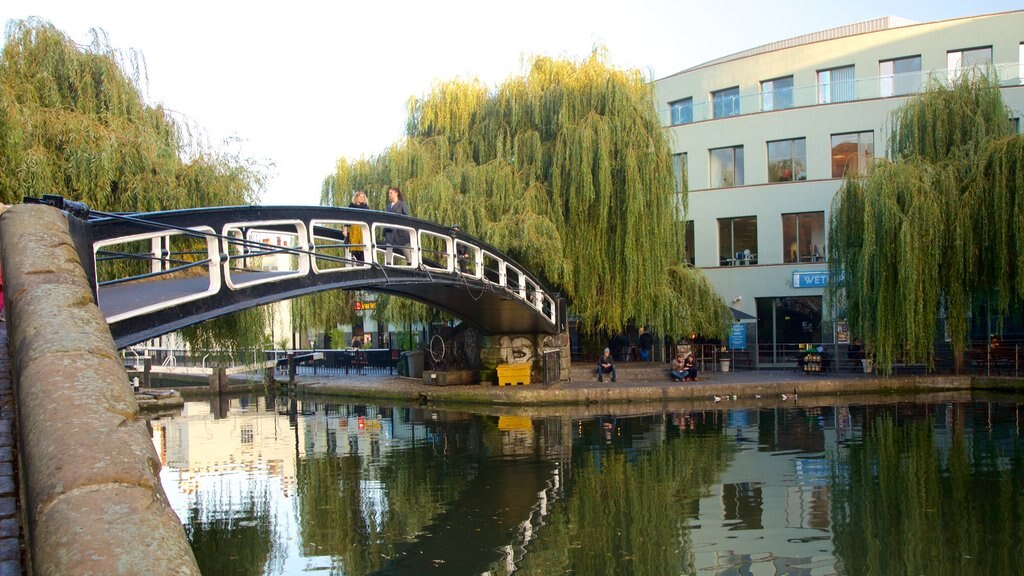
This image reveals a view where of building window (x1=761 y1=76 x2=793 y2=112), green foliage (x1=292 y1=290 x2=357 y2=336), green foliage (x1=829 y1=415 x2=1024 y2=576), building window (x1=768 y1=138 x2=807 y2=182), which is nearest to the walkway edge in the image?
green foliage (x1=292 y1=290 x2=357 y2=336)

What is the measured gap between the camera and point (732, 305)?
32312mm

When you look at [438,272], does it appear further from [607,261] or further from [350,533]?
[607,261]

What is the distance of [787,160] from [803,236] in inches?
106

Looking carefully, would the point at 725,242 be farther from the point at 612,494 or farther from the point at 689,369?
the point at 612,494

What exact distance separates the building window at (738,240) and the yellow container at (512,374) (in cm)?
1189

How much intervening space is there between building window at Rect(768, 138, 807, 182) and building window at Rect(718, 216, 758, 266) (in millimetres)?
1702

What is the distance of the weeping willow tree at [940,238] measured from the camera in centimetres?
2166

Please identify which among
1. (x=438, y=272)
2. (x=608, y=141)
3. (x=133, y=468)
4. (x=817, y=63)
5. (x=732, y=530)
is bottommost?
(x=732, y=530)

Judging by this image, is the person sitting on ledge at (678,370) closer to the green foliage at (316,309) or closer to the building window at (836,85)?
the green foliage at (316,309)

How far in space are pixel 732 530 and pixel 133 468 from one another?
7777 mm

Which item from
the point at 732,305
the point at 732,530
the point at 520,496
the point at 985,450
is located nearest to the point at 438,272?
the point at 520,496

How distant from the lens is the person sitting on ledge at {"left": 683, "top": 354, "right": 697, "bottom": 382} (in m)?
24.5

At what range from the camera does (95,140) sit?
13258 millimetres

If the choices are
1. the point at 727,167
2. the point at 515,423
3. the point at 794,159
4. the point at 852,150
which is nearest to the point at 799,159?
the point at 794,159
